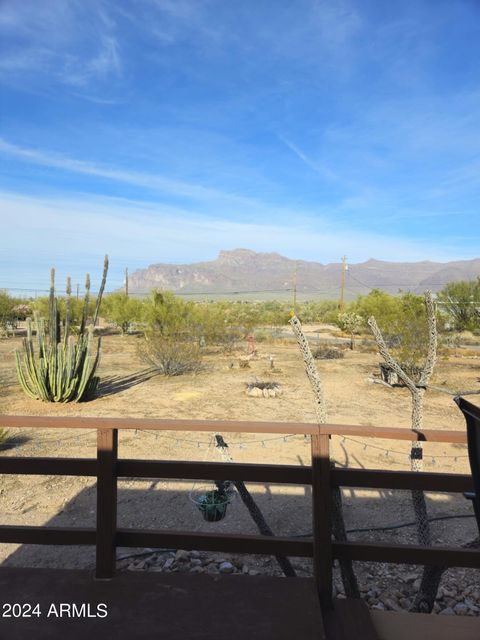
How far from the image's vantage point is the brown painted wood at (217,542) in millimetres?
2174

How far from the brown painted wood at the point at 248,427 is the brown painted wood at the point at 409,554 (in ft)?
1.65

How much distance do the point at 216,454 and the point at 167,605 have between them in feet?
16.7

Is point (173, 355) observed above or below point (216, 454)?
above

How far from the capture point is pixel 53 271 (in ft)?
37.8

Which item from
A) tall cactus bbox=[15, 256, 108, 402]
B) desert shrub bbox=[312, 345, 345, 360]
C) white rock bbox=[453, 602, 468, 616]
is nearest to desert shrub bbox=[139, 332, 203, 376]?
tall cactus bbox=[15, 256, 108, 402]

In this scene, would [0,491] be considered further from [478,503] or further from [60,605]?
[478,503]

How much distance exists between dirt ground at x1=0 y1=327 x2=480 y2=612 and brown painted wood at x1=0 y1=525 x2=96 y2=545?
2.11m

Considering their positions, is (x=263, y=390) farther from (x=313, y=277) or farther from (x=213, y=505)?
(x=313, y=277)

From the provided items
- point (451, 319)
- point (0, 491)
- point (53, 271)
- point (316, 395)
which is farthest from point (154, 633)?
point (451, 319)

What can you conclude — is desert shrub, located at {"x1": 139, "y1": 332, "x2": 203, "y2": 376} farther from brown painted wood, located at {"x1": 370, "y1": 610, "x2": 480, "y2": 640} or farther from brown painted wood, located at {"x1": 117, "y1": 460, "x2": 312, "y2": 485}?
brown painted wood, located at {"x1": 370, "y1": 610, "x2": 480, "y2": 640}

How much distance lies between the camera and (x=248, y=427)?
2.17m

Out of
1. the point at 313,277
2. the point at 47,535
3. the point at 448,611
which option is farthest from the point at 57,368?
the point at 313,277

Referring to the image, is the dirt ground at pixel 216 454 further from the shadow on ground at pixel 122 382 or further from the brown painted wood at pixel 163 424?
the brown painted wood at pixel 163 424

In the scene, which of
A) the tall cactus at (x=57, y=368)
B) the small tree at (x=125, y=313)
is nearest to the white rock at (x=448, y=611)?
the tall cactus at (x=57, y=368)
